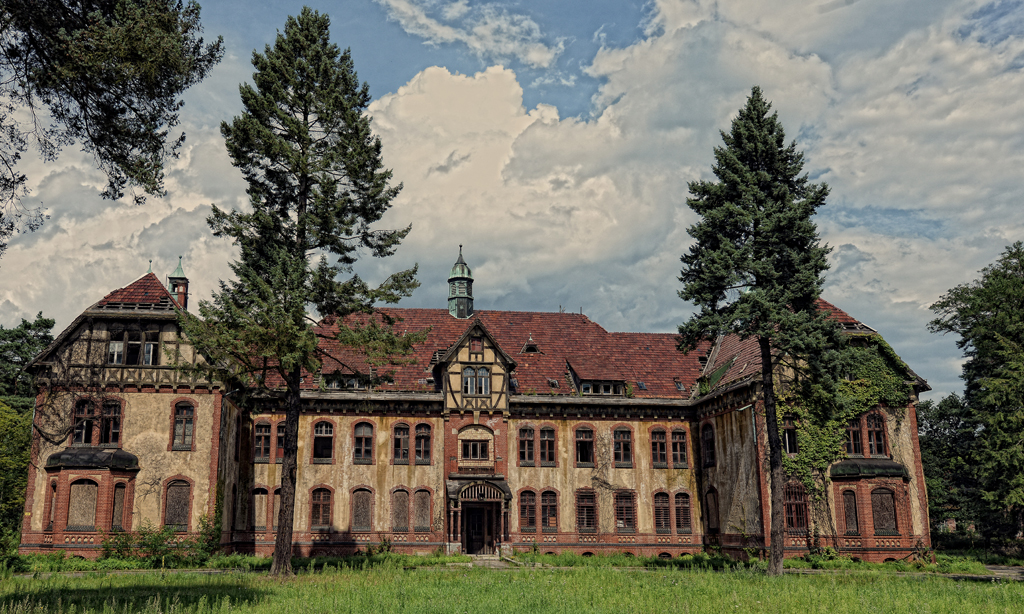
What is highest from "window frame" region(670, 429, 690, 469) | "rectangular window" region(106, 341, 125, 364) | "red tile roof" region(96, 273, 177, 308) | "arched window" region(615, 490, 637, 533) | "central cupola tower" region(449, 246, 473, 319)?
"central cupola tower" region(449, 246, 473, 319)

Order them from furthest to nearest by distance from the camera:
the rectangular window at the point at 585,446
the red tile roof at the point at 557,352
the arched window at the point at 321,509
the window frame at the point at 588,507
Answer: the red tile roof at the point at 557,352 → the rectangular window at the point at 585,446 → the window frame at the point at 588,507 → the arched window at the point at 321,509

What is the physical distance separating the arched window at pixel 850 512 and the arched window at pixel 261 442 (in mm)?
24791

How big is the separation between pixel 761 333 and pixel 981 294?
18.5 metres

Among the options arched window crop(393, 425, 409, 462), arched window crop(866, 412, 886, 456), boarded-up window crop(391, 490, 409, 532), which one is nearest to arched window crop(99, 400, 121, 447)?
arched window crop(393, 425, 409, 462)

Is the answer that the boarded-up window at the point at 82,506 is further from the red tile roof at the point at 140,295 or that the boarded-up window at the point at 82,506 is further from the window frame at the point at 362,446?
the window frame at the point at 362,446

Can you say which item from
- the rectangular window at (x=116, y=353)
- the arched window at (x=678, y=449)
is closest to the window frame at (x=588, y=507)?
the arched window at (x=678, y=449)

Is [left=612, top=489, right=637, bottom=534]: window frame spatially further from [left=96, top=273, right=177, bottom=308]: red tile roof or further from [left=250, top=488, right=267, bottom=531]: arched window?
[left=96, top=273, right=177, bottom=308]: red tile roof

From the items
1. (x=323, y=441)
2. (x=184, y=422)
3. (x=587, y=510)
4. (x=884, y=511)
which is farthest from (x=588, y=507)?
(x=184, y=422)

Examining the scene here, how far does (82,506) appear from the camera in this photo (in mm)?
27031

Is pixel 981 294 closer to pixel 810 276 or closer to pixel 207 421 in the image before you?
pixel 810 276

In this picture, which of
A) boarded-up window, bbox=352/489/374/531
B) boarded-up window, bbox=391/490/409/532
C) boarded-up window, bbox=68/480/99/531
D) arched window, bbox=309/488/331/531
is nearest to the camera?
boarded-up window, bbox=68/480/99/531

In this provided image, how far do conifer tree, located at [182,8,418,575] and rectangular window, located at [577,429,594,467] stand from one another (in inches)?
586

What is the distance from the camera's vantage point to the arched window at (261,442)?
32719mm

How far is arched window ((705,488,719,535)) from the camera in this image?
1303 inches
